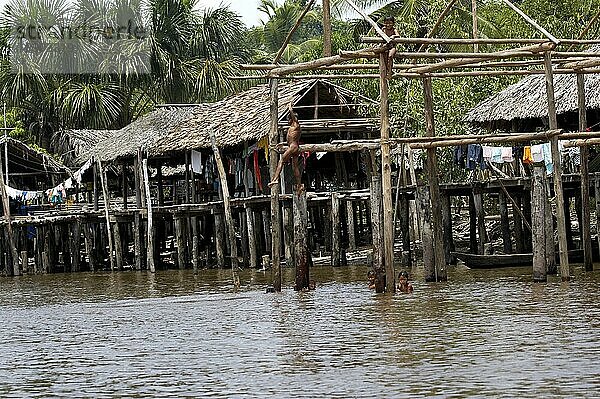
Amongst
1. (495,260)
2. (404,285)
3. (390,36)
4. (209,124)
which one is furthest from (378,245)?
(209,124)

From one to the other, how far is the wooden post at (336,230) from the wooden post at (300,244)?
5.10 metres

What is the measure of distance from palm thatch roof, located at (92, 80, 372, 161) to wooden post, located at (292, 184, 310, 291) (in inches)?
252

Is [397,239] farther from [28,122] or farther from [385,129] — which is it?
[28,122]

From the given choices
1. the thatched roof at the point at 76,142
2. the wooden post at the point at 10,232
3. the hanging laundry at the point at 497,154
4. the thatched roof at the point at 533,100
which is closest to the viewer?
the hanging laundry at the point at 497,154

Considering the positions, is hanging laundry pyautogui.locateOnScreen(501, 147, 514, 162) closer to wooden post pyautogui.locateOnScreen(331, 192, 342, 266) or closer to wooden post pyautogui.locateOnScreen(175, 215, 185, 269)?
wooden post pyautogui.locateOnScreen(331, 192, 342, 266)

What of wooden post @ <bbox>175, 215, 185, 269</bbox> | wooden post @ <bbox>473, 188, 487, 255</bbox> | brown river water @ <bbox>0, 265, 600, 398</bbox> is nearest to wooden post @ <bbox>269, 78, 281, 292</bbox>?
brown river water @ <bbox>0, 265, 600, 398</bbox>

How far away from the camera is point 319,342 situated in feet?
37.6

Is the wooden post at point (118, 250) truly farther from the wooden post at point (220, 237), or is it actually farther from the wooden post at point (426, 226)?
the wooden post at point (426, 226)

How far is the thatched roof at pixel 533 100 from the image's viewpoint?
2206 centimetres

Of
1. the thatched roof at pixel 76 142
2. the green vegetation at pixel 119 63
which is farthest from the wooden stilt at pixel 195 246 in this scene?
the green vegetation at pixel 119 63

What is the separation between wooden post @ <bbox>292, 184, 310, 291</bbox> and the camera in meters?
16.9

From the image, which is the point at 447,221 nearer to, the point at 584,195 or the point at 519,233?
the point at 519,233

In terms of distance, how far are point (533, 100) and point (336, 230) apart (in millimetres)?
4326

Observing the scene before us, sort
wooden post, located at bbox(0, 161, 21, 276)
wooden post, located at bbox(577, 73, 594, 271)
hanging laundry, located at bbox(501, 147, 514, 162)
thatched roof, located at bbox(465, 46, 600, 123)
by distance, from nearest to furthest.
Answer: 1. wooden post, located at bbox(577, 73, 594, 271)
2. hanging laundry, located at bbox(501, 147, 514, 162)
3. thatched roof, located at bbox(465, 46, 600, 123)
4. wooden post, located at bbox(0, 161, 21, 276)
